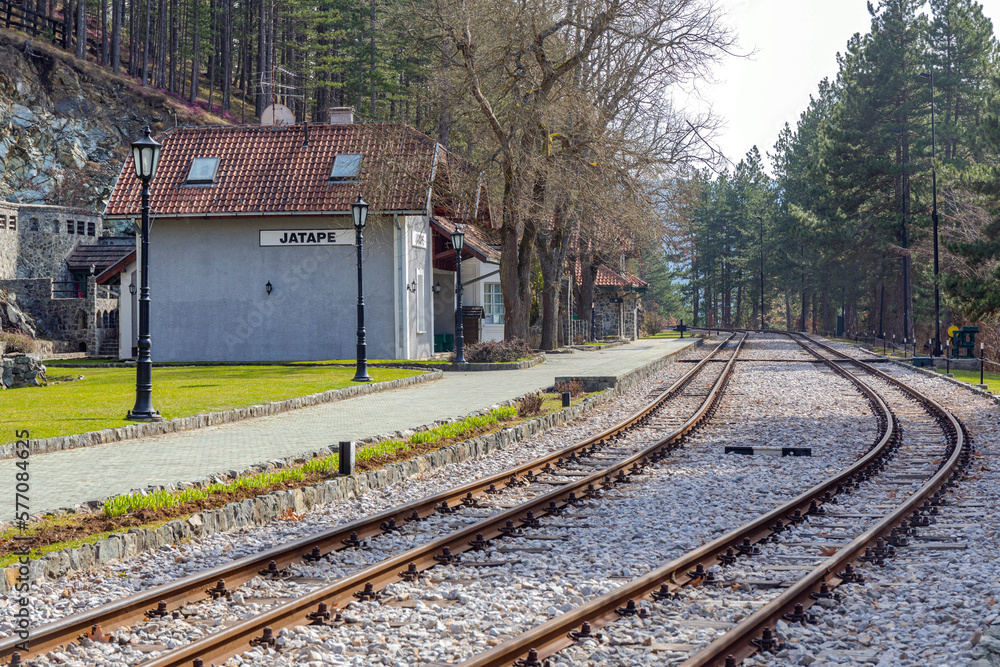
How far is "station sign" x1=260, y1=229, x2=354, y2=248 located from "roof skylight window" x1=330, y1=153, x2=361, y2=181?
184 centimetres

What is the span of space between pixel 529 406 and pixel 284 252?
18.0 metres

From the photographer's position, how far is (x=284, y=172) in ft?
111

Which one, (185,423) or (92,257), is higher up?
(92,257)

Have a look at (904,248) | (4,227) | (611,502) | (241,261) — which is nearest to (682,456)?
(611,502)

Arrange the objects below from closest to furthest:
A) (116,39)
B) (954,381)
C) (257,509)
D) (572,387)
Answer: (257,509), (572,387), (954,381), (116,39)

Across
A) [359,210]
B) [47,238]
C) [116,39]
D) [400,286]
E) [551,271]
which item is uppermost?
[116,39]

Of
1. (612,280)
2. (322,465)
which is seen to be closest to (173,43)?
(612,280)

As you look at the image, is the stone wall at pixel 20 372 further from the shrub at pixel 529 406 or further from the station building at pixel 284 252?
the station building at pixel 284 252

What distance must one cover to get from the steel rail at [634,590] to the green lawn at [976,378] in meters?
16.7

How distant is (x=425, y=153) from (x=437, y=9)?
518 cm

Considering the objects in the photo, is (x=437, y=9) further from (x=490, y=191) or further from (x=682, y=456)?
(x=682, y=456)

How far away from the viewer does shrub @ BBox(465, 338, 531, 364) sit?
30.9m

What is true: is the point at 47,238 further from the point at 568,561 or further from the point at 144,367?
the point at 568,561

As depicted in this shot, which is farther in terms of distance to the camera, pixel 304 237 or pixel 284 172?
pixel 284 172
